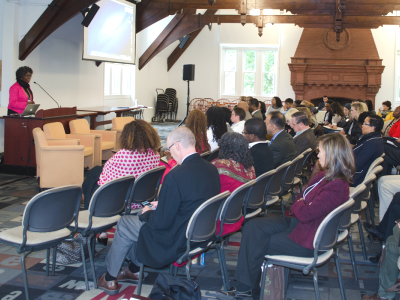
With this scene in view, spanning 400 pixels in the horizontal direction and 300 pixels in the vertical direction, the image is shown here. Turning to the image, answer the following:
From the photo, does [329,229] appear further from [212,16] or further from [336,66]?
[336,66]

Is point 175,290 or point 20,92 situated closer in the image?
point 175,290

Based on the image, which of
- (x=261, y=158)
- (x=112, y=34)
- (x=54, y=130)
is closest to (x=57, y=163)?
(x=54, y=130)

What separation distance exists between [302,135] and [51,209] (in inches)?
149

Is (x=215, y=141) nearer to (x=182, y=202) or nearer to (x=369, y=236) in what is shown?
(x=369, y=236)

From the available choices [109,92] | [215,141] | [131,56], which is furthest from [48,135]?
[109,92]

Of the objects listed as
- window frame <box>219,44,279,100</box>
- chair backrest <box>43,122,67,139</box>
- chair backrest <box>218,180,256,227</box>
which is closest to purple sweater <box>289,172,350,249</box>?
chair backrest <box>218,180,256,227</box>

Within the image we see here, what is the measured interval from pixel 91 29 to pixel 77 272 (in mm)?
6855

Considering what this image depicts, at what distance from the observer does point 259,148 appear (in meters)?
3.90

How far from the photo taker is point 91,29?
8.80 meters

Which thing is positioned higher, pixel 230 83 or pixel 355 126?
pixel 230 83

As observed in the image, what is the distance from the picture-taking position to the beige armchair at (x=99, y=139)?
274 inches

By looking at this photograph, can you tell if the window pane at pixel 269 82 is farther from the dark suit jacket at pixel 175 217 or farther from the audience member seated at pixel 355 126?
the dark suit jacket at pixel 175 217

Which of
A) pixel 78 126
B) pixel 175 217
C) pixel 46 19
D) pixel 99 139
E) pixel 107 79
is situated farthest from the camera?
pixel 107 79

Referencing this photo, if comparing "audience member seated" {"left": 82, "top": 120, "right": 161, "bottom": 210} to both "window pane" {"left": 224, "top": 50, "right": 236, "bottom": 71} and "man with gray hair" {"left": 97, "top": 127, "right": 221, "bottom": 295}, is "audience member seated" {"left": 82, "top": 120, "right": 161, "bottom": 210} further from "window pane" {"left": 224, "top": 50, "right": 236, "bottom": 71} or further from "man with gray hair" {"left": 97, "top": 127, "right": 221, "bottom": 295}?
"window pane" {"left": 224, "top": 50, "right": 236, "bottom": 71}
